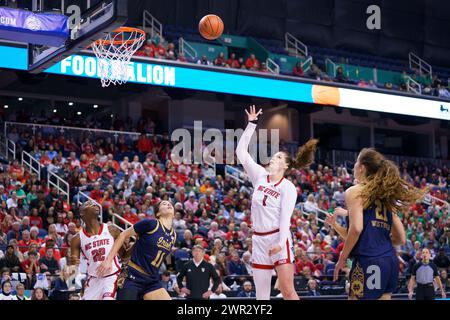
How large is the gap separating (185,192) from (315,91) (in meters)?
7.69

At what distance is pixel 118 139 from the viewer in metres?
23.1

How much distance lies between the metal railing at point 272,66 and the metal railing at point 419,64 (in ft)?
28.0

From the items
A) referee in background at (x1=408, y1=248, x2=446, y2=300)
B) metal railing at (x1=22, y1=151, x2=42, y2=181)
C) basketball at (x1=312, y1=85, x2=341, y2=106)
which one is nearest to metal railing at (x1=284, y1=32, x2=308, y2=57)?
basketball at (x1=312, y1=85, x2=341, y2=106)

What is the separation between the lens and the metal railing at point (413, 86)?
28875mm

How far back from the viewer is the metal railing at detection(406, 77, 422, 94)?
28.9 meters

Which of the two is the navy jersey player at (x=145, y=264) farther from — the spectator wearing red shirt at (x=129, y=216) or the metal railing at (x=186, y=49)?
the metal railing at (x=186, y=49)

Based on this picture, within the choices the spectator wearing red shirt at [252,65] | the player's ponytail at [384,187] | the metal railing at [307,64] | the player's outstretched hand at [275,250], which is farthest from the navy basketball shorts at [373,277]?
the metal railing at [307,64]

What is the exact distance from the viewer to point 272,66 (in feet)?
88.9

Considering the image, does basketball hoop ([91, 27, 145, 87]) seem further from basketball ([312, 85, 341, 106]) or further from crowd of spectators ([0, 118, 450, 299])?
basketball ([312, 85, 341, 106])

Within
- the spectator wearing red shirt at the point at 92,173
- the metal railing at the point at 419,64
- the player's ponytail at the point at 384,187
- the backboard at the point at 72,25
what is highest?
the metal railing at the point at 419,64

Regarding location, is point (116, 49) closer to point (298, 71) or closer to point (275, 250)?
point (275, 250)

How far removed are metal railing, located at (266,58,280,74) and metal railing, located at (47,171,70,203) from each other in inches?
347

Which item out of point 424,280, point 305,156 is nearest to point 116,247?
point 305,156

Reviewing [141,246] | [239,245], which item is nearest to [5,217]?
[239,245]
